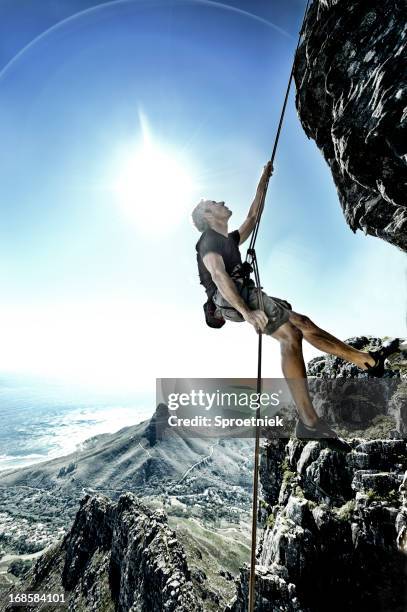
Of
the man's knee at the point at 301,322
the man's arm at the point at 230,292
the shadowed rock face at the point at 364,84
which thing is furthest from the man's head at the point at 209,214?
the shadowed rock face at the point at 364,84

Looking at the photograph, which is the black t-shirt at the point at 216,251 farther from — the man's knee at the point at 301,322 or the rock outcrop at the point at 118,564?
the rock outcrop at the point at 118,564

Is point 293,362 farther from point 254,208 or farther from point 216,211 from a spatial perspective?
point 254,208

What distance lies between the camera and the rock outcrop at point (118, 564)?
52719 millimetres

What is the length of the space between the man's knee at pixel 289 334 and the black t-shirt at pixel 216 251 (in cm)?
115

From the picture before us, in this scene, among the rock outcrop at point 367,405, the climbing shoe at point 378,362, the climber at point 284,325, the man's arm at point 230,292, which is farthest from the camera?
the rock outcrop at point 367,405

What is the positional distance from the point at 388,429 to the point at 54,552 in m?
115

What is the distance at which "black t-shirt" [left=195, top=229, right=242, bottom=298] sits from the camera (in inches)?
207

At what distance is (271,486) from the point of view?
108 ft

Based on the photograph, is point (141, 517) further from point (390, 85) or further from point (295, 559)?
point (390, 85)

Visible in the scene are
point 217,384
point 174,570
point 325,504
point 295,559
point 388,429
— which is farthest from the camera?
point 174,570

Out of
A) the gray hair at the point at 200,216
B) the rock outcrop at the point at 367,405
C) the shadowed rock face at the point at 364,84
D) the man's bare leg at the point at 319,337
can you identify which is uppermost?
the shadowed rock face at the point at 364,84

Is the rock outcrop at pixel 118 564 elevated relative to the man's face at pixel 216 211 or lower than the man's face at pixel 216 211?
lower

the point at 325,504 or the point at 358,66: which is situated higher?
the point at 358,66

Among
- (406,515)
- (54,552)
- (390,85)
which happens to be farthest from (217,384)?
(54,552)
